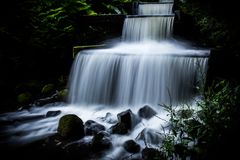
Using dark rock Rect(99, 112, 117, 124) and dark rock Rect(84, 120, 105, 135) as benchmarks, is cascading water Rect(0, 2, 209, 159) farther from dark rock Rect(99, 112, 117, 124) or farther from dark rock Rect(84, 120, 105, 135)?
dark rock Rect(84, 120, 105, 135)

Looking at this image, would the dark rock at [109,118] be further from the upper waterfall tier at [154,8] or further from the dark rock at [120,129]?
the upper waterfall tier at [154,8]

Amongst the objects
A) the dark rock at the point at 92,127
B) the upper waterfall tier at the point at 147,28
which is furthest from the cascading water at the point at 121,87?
the upper waterfall tier at the point at 147,28

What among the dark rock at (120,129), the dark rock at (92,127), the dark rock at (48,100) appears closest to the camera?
the dark rock at (120,129)

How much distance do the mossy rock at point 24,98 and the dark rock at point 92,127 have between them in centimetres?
321

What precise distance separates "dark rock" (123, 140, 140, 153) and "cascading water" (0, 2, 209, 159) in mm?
292

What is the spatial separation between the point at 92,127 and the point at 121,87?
2.41m

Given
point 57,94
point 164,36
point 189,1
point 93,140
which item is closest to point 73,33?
point 57,94

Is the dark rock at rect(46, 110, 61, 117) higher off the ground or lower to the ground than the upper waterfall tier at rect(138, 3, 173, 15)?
lower

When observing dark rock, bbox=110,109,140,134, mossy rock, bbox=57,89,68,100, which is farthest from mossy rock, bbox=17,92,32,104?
dark rock, bbox=110,109,140,134

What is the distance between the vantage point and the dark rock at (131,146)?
549 centimetres

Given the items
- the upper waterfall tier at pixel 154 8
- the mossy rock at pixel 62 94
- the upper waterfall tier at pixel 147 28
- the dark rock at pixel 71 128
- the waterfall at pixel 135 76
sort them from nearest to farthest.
Answer: the dark rock at pixel 71 128 → the waterfall at pixel 135 76 → the mossy rock at pixel 62 94 → the upper waterfall tier at pixel 147 28 → the upper waterfall tier at pixel 154 8

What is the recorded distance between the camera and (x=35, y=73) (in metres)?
10.2

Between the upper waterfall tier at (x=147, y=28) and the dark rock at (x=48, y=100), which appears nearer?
the dark rock at (x=48, y=100)

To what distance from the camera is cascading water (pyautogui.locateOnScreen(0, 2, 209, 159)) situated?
6.86 m
